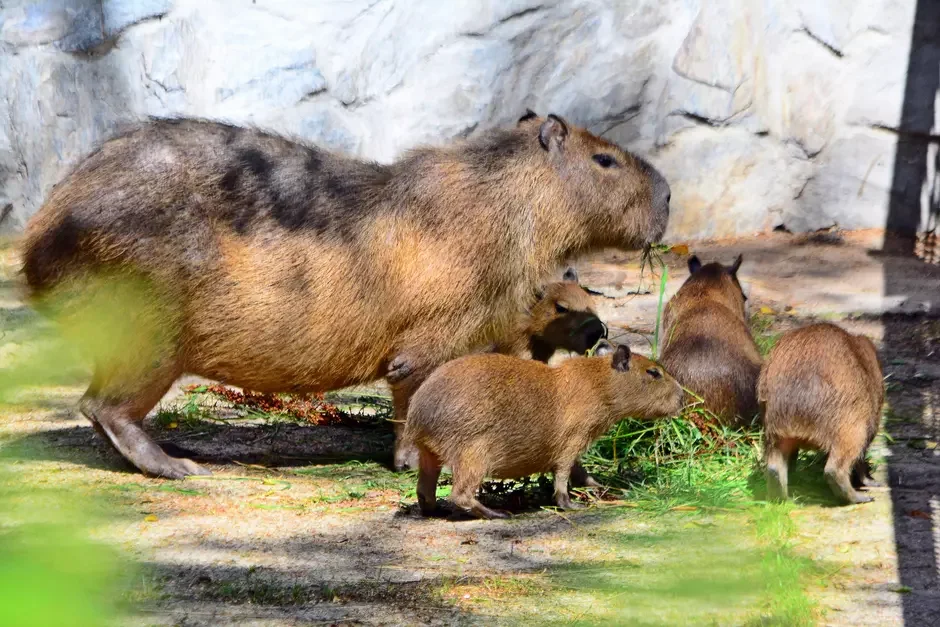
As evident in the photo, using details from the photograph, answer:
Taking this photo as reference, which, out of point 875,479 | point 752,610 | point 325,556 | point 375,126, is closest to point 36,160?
point 375,126

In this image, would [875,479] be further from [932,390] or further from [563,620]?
[563,620]

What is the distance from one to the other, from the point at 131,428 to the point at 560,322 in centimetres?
232

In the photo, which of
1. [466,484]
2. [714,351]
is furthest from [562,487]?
[714,351]

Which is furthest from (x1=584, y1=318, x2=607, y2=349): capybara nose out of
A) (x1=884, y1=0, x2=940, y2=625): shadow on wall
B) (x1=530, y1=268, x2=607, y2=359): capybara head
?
(x1=884, y1=0, x2=940, y2=625): shadow on wall

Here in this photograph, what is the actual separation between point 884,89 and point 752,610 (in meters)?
7.00

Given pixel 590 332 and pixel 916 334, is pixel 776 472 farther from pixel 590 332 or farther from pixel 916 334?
pixel 916 334

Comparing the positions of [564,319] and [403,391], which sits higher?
[564,319]

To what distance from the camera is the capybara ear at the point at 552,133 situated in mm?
5539

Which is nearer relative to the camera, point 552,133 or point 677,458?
point 677,458

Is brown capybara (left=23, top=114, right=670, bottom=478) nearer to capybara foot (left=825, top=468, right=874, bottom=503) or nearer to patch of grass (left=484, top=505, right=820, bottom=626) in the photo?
patch of grass (left=484, top=505, right=820, bottom=626)

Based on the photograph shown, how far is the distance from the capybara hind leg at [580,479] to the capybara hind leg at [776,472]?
0.74m

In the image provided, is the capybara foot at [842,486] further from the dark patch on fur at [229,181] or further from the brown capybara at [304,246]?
the dark patch on fur at [229,181]

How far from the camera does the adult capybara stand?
6.14 metres

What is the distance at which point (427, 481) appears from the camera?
14.6 ft
